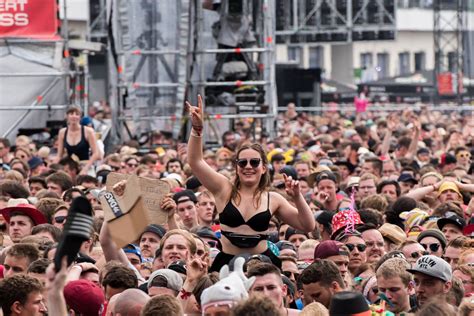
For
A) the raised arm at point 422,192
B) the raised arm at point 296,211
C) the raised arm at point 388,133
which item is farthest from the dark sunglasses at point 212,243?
the raised arm at point 388,133

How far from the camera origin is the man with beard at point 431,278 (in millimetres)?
A: 9570

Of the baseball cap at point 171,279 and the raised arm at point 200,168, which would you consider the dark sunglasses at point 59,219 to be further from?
the baseball cap at point 171,279

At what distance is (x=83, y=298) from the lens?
8.77m

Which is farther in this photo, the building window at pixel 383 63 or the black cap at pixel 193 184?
the building window at pixel 383 63

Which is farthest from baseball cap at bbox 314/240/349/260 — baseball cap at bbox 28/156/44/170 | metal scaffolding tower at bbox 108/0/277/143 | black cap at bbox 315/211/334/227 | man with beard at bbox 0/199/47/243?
metal scaffolding tower at bbox 108/0/277/143

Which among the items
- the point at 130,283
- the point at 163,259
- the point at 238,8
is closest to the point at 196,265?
the point at 130,283

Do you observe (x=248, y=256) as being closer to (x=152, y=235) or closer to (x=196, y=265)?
(x=196, y=265)

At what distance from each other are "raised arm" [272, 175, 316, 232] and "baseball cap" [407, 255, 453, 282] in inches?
34.3

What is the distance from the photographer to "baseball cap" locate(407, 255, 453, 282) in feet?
31.4

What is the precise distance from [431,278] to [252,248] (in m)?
1.27

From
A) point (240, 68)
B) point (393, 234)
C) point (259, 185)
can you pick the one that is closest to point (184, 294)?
point (259, 185)

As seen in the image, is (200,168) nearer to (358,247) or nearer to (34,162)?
(358,247)

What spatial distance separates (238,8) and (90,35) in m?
14.1

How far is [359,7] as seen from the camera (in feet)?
139
